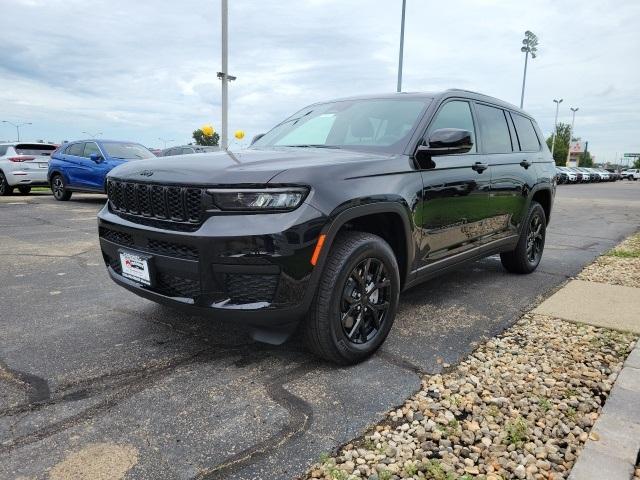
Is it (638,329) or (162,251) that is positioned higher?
(162,251)

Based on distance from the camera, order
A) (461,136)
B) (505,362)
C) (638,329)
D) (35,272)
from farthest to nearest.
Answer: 1. (35,272)
2. (638,329)
3. (461,136)
4. (505,362)

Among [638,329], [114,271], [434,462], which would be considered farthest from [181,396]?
[638,329]

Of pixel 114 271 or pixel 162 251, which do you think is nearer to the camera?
pixel 162 251

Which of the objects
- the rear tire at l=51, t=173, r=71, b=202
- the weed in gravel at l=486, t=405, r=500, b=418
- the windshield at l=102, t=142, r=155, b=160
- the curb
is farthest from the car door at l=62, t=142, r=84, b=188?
the curb

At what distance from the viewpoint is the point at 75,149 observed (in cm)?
1257

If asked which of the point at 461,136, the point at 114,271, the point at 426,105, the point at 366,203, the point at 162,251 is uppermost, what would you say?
the point at 426,105

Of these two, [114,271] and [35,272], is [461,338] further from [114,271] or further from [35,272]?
[35,272]

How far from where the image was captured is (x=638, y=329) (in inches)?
147

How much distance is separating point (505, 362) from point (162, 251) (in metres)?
2.17

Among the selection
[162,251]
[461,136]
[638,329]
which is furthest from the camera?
[638,329]

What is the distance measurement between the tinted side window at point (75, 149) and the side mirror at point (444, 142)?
11.1m

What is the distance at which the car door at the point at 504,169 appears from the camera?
4.46 meters

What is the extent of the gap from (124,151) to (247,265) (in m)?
10.8

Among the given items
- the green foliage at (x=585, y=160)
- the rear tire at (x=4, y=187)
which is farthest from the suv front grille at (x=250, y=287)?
the green foliage at (x=585, y=160)
